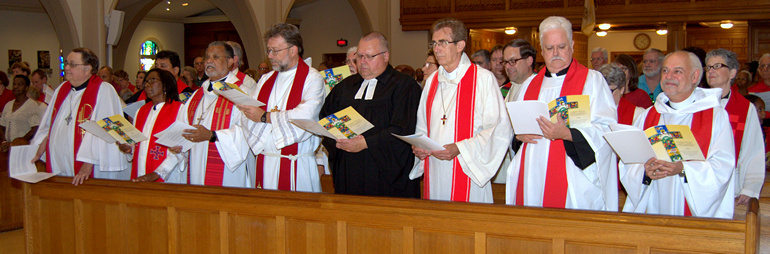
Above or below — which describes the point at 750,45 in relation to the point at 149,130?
above

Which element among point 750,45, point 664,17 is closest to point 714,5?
point 664,17

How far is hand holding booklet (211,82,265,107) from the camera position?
3.39m

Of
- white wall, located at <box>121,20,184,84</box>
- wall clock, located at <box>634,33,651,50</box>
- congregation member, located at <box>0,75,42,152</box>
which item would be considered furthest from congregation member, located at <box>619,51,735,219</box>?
white wall, located at <box>121,20,184,84</box>

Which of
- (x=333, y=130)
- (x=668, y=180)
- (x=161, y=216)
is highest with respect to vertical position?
(x=333, y=130)

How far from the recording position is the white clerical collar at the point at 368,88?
3.49 meters

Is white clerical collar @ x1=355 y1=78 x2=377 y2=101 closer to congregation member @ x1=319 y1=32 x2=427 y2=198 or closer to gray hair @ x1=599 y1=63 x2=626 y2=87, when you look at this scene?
congregation member @ x1=319 y1=32 x2=427 y2=198

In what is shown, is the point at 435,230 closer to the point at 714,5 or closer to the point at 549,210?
the point at 549,210

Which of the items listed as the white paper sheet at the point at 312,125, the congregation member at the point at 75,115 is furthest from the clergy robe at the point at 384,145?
the congregation member at the point at 75,115

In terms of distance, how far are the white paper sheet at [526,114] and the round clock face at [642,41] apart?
44.9 feet

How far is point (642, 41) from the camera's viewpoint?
600 inches

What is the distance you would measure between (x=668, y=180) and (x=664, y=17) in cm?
876

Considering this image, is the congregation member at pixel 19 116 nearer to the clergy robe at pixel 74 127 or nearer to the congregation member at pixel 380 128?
the clergy robe at pixel 74 127

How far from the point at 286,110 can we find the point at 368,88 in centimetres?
51

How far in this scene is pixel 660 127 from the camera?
265 centimetres
